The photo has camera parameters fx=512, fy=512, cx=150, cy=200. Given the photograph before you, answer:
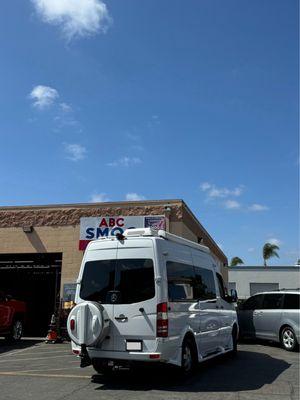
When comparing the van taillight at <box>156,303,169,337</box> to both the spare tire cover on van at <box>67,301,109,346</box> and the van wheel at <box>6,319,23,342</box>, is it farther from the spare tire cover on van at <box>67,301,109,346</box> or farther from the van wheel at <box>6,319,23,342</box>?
the van wheel at <box>6,319,23,342</box>

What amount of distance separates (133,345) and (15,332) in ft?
32.8

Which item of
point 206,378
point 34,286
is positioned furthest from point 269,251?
point 206,378

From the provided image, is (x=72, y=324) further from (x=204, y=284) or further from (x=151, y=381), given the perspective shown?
(x=204, y=284)

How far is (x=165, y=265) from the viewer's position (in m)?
9.59

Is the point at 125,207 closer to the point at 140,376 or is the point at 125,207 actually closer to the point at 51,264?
the point at 51,264

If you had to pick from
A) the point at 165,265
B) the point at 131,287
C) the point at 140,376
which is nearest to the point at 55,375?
the point at 140,376

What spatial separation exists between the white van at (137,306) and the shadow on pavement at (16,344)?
6.29m

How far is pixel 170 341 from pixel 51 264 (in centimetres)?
1416

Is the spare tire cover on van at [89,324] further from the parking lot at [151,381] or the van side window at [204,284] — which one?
the van side window at [204,284]

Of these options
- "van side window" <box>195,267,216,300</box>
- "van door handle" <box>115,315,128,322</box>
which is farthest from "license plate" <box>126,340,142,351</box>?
"van side window" <box>195,267,216,300</box>

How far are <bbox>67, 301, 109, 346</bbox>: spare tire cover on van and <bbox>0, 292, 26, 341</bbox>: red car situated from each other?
27.5 ft

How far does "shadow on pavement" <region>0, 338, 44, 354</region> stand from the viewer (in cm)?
1571

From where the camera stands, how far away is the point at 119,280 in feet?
31.7

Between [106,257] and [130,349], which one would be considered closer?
[130,349]
